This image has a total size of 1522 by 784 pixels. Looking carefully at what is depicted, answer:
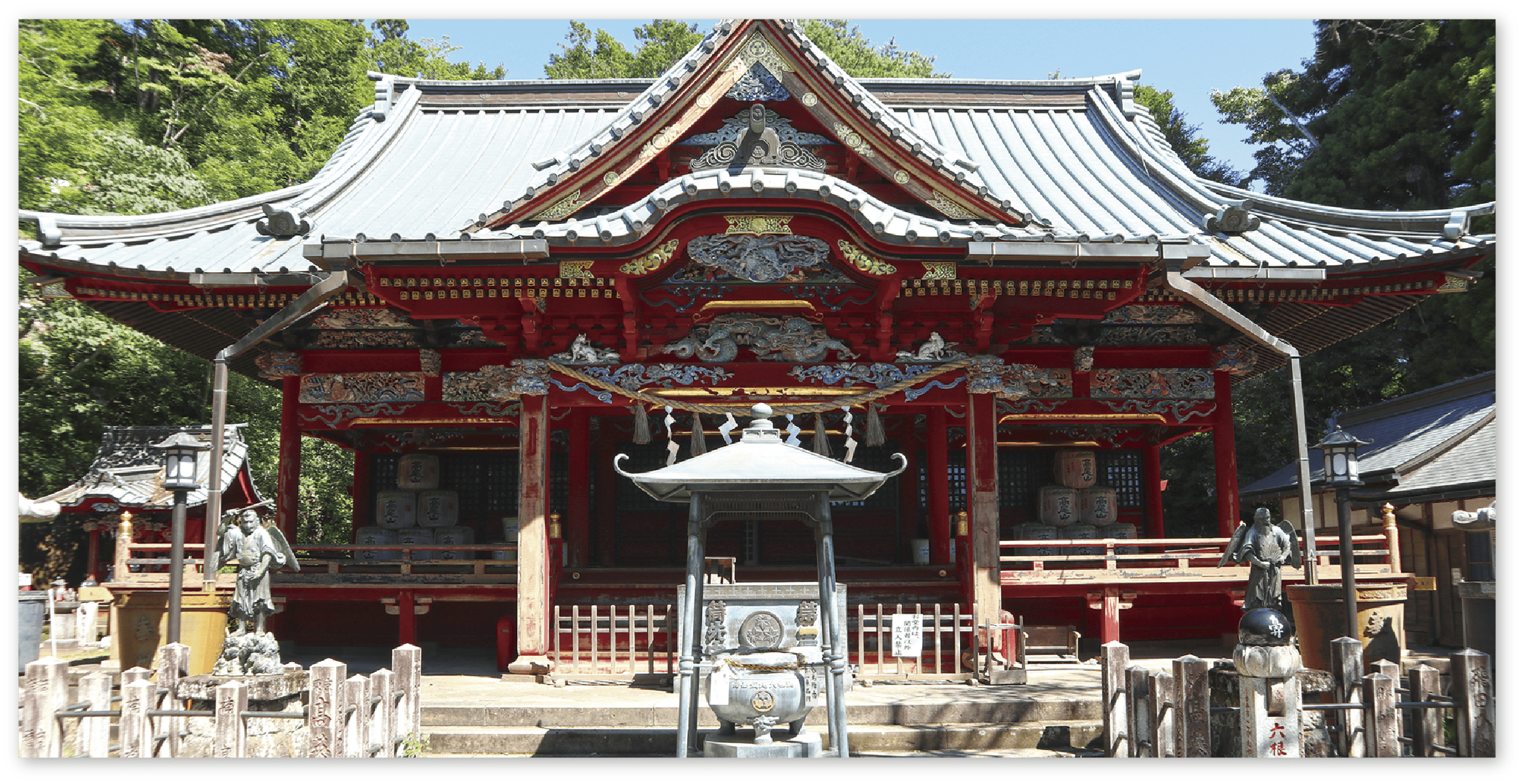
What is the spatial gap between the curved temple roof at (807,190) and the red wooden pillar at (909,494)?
3965mm

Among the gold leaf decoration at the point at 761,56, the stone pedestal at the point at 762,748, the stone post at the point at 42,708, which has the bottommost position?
the stone pedestal at the point at 762,748

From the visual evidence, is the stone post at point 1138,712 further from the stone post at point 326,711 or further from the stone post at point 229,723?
the stone post at point 229,723

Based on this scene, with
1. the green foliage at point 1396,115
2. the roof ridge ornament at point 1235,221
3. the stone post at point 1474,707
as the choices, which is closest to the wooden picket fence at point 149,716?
the stone post at point 1474,707

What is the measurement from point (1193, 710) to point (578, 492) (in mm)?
8758

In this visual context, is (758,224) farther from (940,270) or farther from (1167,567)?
(1167,567)

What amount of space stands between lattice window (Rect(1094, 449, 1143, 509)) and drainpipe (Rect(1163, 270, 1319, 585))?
4.73 meters

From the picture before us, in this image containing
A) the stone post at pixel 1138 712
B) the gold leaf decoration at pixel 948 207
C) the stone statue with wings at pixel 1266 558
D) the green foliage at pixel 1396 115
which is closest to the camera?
the stone post at pixel 1138 712

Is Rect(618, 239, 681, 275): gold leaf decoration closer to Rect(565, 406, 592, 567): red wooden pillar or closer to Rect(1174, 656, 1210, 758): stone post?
Rect(565, 406, 592, 567): red wooden pillar

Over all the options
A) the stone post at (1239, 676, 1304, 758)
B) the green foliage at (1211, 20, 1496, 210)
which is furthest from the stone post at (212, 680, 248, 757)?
the green foliage at (1211, 20, 1496, 210)

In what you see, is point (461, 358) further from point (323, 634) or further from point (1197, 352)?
point (1197, 352)

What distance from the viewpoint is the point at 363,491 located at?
15.5m

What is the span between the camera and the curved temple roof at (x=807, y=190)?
1018cm

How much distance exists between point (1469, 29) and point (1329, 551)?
11269mm

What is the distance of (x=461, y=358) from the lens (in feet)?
43.0
